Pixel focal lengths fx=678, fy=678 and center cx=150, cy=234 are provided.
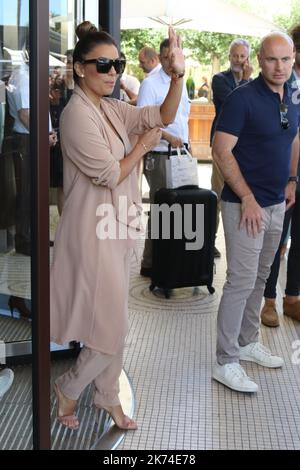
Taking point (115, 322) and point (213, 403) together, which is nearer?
point (115, 322)

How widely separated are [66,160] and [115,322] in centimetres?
67

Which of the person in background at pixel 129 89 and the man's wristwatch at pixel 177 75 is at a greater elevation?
the person in background at pixel 129 89

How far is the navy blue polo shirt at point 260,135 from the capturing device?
3.22 m

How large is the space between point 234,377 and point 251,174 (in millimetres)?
1018

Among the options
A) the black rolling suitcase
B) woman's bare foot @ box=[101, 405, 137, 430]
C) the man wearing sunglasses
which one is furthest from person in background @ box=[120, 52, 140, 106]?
woman's bare foot @ box=[101, 405, 137, 430]

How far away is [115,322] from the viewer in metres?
2.71

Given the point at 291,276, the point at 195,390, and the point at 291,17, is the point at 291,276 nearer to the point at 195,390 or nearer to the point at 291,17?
the point at 195,390

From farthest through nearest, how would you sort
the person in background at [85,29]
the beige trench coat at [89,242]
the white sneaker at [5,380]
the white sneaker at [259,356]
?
the white sneaker at [259,356]
the person in background at [85,29]
the white sneaker at [5,380]
the beige trench coat at [89,242]

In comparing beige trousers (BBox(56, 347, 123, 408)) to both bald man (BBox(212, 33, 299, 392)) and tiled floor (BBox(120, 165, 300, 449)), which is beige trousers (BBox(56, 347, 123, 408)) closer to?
tiled floor (BBox(120, 165, 300, 449))

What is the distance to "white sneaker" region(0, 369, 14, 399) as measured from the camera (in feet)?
8.96

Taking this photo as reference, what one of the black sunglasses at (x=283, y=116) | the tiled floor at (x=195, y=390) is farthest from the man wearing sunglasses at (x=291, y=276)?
the black sunglasses at (x=283, y=116)

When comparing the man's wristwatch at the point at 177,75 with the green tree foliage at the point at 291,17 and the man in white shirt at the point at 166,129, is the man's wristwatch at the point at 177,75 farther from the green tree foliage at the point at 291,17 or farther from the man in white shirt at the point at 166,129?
the green tree foliage at the point at 291,17

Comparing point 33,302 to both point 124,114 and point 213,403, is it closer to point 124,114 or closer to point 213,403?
point 124,114

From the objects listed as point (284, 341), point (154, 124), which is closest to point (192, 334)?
point (284, 341)
